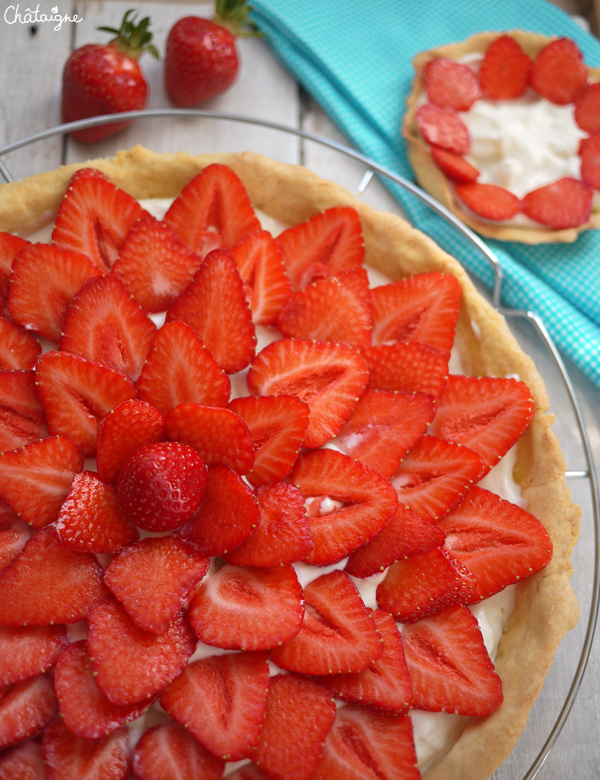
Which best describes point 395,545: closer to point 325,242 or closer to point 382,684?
point 382,684

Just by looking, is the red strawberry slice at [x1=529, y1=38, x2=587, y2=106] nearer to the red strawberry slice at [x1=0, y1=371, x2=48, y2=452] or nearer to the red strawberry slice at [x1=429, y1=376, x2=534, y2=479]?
the red strawberry slice at [x1=429, y1=376, x2=534, y2=479]

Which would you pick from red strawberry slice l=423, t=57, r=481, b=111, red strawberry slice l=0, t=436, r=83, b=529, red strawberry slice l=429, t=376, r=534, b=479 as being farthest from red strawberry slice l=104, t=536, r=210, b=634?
red strawberry slice l=423, t=57, r=481, b=111

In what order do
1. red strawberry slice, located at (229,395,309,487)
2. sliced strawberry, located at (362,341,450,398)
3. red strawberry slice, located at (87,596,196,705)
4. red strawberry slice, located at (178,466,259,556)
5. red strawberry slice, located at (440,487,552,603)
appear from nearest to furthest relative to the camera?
red strawberry slice, located at (87,596,196,705), red strawberry slice, located at (178,466,259,556), red strawberry slice, located at (229,395,309,487), red strawberry slice, located at (440,487,552,603), sliced strawberry, located at (362,341,450,398)

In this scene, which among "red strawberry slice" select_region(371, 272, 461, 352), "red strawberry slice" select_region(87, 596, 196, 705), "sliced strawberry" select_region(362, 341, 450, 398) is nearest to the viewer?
"red strawberry slice" select_region(87, 596, 196, 705)

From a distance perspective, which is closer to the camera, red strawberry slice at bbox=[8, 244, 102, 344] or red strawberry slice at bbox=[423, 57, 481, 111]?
red strawberry slice at bbox=[8, 244, 102, 344]

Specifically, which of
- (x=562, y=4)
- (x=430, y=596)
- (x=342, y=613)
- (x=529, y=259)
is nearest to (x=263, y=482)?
(x=342, y=613)

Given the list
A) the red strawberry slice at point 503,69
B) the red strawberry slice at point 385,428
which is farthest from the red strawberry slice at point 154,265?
the red strawberry slice at point 503,69

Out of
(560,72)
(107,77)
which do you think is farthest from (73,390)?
(560,72)

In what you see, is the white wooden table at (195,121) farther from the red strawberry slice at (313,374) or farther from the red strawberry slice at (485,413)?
the red strawberry slice at (313,374)
